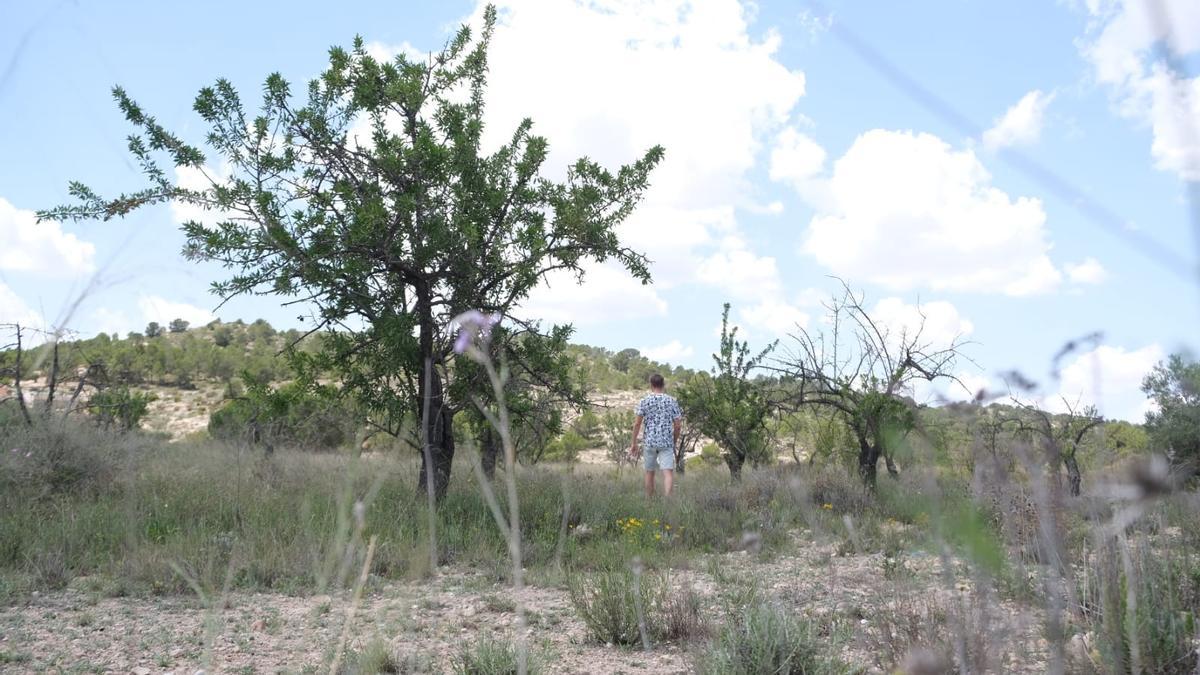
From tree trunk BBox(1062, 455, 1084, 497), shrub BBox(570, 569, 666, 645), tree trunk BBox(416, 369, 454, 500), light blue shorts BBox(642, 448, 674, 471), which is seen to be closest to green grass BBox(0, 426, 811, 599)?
tree trunk BBox(416, 369, 454, 500)

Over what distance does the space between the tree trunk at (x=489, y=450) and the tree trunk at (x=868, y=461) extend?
15.5 feet

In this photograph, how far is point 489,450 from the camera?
12.2 m

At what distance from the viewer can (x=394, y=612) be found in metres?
5.25

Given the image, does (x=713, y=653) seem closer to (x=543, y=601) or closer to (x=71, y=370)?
(x=543, y=601)

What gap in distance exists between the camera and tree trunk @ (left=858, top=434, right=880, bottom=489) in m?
10.6

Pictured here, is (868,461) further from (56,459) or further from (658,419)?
(56,459)

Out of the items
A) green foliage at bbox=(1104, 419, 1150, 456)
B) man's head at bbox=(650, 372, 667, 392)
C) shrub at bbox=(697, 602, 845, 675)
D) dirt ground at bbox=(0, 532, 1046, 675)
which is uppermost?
man's head at bbox=(650, 372, 667, 392)

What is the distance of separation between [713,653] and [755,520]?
505 centimetres

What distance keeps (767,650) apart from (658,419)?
738cm

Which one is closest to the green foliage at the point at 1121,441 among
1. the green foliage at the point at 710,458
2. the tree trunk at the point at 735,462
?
the tree trunk at the point at 735,462

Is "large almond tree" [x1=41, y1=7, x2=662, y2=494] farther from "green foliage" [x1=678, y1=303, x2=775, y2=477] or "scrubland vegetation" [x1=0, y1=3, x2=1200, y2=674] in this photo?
"green foliage" [x1=678, y1=303, x2=775, y2=477]

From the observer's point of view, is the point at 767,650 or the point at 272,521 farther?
the point at 272,521

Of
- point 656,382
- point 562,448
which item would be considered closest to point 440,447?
point 656,382

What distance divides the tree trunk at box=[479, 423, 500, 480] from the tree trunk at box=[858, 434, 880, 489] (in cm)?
474
